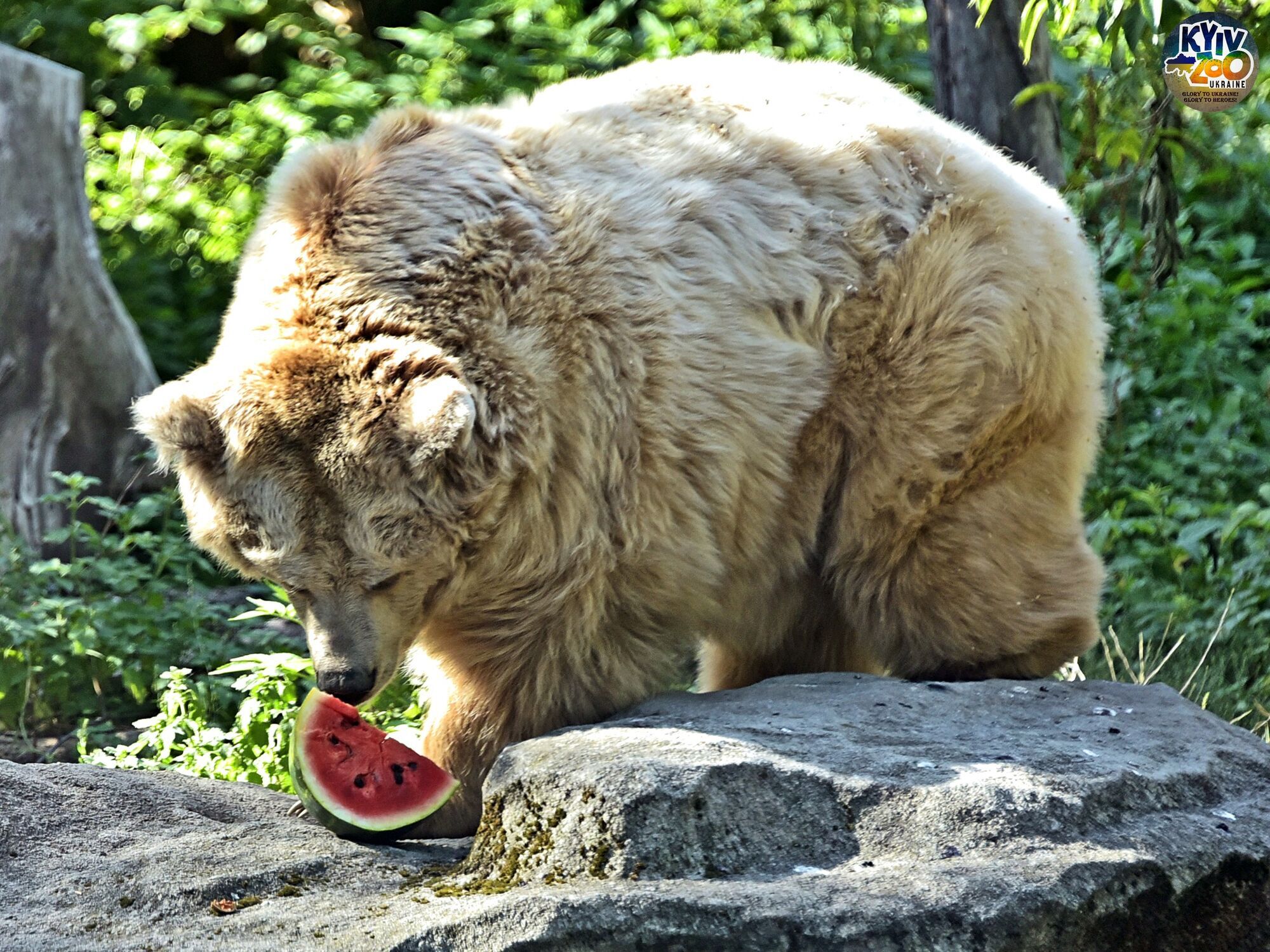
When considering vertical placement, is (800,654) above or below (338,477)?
below

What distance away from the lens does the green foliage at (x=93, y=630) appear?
18.2 ft

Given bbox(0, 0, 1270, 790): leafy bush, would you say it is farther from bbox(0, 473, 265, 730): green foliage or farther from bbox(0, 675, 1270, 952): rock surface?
bbox(0, 675, 1270, 952): rock surface

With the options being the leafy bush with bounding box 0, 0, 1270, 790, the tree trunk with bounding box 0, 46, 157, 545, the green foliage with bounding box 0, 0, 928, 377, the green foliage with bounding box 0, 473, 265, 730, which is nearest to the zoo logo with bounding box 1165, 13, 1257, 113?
the leafy bush with bounding box 0, 0, 1270, 790

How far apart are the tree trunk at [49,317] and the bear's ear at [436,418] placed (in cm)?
411

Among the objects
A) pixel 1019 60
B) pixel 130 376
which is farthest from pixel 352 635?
pixel 130 376

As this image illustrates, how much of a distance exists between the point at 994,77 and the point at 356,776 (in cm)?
393

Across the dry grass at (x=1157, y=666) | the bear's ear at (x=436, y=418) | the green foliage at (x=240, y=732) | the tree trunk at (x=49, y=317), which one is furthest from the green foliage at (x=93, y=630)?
the dry grass at (x=1157, y=666)

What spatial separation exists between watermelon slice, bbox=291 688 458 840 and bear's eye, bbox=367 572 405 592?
1.27 ft

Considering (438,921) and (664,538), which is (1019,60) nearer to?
(664,538)

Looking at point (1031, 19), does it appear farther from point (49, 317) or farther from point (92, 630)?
point (49, 317)

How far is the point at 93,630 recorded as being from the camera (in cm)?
554

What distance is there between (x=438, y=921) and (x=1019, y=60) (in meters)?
4.53

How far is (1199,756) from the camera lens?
11.2 ft

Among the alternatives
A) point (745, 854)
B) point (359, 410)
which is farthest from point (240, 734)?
point (745, 854)
